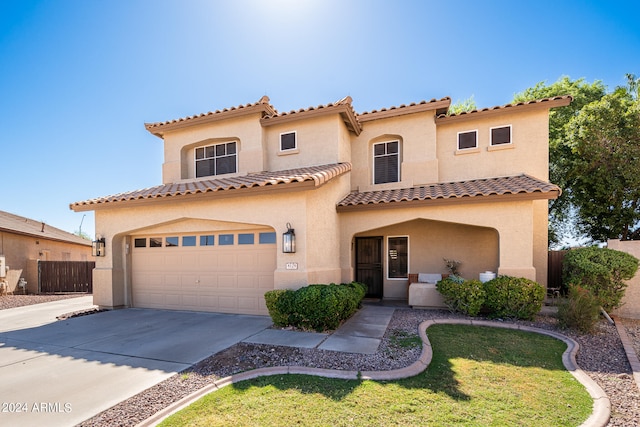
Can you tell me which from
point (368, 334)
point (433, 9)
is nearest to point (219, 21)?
point (433, 9)

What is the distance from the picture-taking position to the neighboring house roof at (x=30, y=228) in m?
17.5

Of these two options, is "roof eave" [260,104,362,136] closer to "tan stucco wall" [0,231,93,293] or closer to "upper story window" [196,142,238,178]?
"upper story window" [196,142,238,178]

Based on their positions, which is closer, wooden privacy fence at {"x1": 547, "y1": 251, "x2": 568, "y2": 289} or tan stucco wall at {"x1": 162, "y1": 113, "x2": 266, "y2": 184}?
wooden privacy fence at {"x1": 547, "y1": 251, "x2": 568, "y2": 289}

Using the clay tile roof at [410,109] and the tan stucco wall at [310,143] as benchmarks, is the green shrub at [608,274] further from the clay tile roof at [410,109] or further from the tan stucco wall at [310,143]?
the tan stucco wall at [310,143]

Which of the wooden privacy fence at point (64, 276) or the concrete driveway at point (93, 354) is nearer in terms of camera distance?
the concrete driveway at point (93, 354)

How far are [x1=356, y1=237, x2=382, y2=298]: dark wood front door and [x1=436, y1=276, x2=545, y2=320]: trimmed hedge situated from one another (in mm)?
3456

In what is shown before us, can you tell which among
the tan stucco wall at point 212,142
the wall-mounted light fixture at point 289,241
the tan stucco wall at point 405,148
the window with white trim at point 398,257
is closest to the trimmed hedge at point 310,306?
the wall-mounted light fixture at point 289,241

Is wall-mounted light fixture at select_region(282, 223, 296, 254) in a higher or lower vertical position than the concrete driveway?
higher

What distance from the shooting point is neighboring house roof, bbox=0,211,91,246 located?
57.3 feet

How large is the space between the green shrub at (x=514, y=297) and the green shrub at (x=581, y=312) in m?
0.72

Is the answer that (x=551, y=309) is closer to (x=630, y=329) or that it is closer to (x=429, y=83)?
(x=630, y=329)

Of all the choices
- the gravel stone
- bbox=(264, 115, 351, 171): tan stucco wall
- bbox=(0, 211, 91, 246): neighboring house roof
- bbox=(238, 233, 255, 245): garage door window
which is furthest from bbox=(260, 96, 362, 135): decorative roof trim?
bbox=(0, 211, 91, 246): neighboring house roof

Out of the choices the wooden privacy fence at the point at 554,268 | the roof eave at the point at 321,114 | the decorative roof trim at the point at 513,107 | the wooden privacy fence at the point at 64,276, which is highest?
the decorative roof trim at the point at 513,107

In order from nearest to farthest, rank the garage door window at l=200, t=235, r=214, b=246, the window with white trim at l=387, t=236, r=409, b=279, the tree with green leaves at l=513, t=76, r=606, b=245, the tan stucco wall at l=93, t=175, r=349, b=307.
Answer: the tan stucco wall at l=93, t=175, r=349, b=307
the garage door window at l=200, t=235, r=214, b=246
the window with white trim at l=387, t=236, r=409, b=279
the tree with green leaves at l=513, t=76, r=606, b=245
